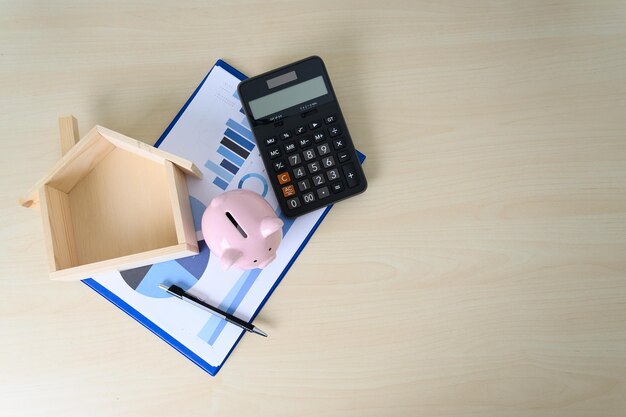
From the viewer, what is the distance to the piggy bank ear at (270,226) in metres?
0.45

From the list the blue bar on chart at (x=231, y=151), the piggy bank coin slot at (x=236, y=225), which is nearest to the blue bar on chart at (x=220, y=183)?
the blue bar on chart at (x=231, y=151)

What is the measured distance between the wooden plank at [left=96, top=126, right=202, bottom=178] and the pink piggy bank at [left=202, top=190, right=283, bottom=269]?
55 millimetres

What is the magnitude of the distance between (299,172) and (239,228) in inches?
4.4

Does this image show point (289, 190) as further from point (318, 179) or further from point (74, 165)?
point (74, 165)

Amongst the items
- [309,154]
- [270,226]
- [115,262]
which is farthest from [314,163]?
[115,262]

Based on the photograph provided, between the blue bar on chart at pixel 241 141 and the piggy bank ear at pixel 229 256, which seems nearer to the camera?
the piggy bank ear at pixel 229 256

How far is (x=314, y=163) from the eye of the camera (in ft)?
1.79

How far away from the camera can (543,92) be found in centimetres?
58

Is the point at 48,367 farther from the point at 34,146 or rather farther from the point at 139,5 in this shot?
the point at 139,5

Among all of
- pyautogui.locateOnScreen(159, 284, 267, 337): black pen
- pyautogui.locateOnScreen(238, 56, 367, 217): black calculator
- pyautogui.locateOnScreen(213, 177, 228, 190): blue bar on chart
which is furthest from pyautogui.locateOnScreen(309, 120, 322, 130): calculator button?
pyautogui.locateOnScreen(159, 284, 267, 337): black pen

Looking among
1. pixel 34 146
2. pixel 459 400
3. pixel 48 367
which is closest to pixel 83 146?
pixel 34 146

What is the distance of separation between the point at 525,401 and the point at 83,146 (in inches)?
21.2

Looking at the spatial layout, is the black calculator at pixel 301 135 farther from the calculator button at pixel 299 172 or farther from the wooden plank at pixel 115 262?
the wooden plank at pixel 115 262

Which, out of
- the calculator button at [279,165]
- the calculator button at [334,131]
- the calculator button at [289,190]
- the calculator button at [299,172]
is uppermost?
the calculator button at [334,131]
